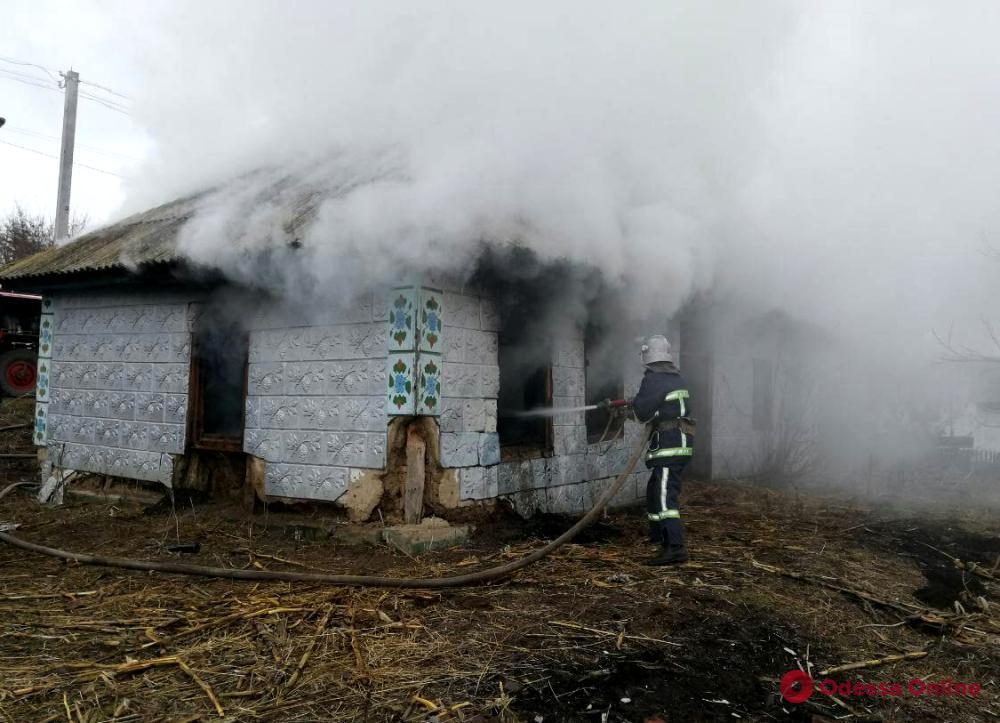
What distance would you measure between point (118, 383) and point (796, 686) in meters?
7.59

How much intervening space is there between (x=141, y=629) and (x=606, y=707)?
275 cm

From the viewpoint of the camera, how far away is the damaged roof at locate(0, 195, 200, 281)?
705cm

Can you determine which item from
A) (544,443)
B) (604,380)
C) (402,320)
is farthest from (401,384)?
(604,380)

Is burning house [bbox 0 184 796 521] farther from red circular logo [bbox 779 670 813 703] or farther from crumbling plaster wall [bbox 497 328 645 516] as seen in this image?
red circular logo [bbox 779 670 813 703]

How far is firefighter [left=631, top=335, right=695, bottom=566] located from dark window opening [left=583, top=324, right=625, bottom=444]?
2.13m

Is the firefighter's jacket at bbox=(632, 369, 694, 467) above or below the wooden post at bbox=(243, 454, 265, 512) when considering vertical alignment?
above

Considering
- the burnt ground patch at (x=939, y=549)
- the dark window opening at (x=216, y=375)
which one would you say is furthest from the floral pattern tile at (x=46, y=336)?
the burnt ground patch at (x=939, y=549)

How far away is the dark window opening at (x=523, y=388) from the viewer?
7.23 m

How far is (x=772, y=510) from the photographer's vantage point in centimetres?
877

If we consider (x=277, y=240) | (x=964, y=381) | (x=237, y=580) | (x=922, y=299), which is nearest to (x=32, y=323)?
(x=277, y=240)

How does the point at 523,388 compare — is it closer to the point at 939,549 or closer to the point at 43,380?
the point at 939,549

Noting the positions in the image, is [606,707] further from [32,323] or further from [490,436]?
[32,323]

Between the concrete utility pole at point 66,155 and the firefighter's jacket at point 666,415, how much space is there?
1555cm

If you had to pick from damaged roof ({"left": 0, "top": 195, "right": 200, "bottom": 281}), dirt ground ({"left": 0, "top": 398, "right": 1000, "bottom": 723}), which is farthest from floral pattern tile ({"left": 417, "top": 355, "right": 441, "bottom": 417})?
damaged roof ({"left": 0, "top": 195, "right": 200, "bottom": 281})
